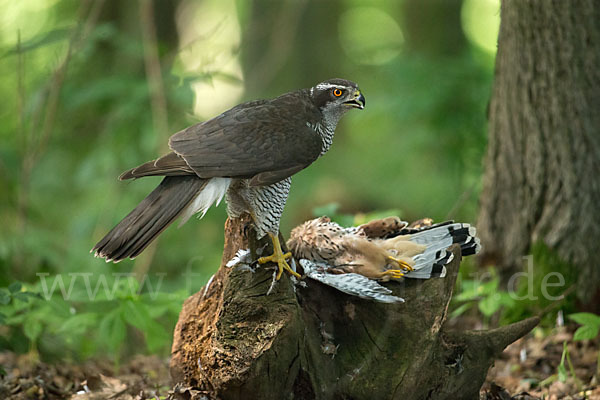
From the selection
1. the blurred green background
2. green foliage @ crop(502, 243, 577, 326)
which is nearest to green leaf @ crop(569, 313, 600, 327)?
green foliage @ crop(502, 243, 577, 326)

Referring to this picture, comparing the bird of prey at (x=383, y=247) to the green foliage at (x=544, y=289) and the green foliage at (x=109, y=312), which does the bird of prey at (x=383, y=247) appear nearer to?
the green foliage at (x=109, y=312)

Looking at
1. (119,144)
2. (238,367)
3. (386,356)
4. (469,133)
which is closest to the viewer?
(238,367)

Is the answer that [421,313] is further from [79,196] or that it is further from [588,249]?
[79,196]

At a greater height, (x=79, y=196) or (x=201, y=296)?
(x=201, y=296)

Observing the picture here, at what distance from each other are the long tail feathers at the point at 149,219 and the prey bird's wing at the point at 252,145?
4.6 inches

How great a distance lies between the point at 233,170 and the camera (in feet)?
9.07

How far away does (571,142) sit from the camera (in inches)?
158

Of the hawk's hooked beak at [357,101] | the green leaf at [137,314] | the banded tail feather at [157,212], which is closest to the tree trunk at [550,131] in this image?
the hawk's hooked beak at [357,101]

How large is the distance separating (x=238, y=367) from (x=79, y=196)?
711 centimetres

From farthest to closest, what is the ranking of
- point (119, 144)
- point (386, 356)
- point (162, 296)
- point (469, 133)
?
point (469, 133), point (119, 144), point (162, 296), point (386, 356)

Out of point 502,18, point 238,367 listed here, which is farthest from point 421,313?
point 502,18

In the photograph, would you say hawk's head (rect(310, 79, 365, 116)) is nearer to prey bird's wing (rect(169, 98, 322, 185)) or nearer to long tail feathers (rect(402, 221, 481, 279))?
prey bird's wing (rect(169, 98, 322, 185))

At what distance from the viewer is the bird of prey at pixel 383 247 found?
2.84m

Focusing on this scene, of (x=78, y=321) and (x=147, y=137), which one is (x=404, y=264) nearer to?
(x=78, y=321)
